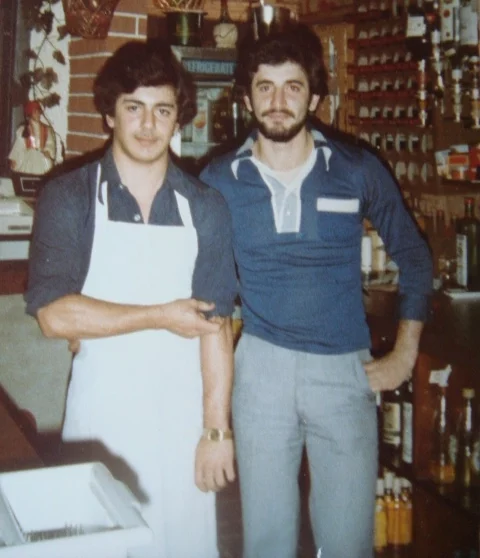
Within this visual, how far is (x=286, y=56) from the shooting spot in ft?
7.01

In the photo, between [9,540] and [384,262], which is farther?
[384,262]

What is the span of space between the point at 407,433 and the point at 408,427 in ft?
0.07

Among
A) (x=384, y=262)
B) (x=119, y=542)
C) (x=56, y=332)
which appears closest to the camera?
(x=119, y=542)

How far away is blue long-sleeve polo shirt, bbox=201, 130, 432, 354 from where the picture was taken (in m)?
2.05

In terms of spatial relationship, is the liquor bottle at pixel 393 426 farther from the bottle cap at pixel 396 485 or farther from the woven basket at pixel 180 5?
the woven basket at pixel 180 5

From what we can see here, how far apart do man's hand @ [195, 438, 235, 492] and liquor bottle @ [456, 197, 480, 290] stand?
1227 mm

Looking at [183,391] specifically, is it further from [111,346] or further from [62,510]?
[62,510]

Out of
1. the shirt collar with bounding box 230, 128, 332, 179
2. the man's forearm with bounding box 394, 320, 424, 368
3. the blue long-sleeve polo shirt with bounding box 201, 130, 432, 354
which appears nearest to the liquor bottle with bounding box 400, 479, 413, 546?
the man's forearm with bounding box 394, 320, 424, 368

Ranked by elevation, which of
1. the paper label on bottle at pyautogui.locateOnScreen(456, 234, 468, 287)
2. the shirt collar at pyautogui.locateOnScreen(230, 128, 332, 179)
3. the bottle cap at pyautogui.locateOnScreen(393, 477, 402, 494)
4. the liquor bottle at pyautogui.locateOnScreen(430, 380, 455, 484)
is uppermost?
the shirt collar at pyautogui.locateOnScreen(230, 128, 332, 179)

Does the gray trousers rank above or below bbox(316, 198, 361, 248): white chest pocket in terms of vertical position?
below

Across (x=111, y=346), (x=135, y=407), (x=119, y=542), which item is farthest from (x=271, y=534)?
(x=119, y=542)

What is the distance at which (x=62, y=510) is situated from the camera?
1158mm

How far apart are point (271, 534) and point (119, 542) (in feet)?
4.11

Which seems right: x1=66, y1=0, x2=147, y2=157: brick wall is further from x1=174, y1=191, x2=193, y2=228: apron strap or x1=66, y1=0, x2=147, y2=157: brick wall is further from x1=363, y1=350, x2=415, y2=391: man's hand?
x1=363, y1=350, x2=415, y2=391: man's hand
